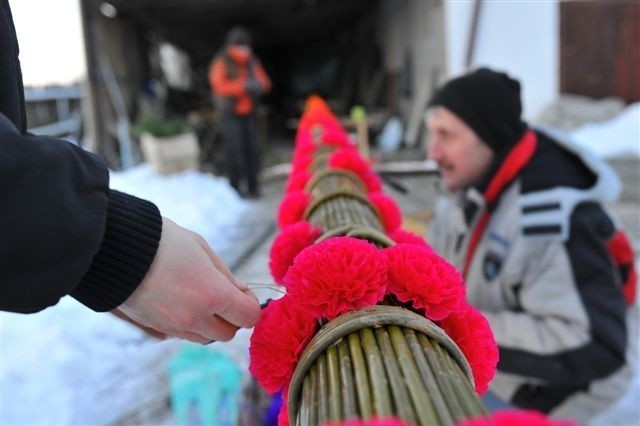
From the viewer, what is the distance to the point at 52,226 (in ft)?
1.80

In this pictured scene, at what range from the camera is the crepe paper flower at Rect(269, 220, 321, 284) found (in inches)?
38.0

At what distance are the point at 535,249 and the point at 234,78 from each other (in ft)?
17.1

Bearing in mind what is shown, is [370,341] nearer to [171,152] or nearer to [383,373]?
[383,373]

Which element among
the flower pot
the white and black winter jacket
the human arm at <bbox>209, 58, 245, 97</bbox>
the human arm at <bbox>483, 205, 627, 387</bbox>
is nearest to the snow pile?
the flower pot

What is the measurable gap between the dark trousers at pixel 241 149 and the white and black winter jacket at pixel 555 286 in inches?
195

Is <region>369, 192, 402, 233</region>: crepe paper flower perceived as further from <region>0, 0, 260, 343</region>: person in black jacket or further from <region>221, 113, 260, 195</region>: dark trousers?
<region>221, 113, 260, 195</region>: dark trousers

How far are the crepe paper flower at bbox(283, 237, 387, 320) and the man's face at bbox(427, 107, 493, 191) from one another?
4.29ft

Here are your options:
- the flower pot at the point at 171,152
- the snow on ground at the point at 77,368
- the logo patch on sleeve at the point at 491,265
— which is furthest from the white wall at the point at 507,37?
the flower pot at the point at 171,152

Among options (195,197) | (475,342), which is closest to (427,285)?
(475,342)

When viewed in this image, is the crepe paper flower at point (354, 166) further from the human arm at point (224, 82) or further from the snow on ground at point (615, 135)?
the snow on ground at point (615, 135)

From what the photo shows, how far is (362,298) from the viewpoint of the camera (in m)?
0.66

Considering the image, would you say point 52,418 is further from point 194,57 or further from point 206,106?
point 194,57

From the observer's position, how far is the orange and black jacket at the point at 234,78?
634cm

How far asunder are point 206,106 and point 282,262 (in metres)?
11.1
